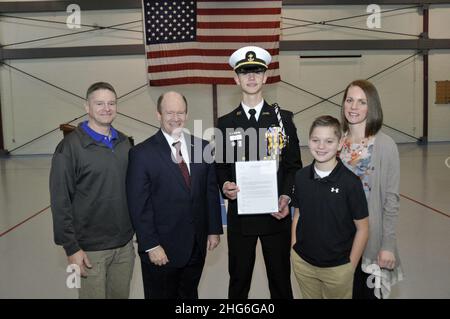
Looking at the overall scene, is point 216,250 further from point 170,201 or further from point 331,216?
point 331,216

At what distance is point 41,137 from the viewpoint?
12953 millimetres

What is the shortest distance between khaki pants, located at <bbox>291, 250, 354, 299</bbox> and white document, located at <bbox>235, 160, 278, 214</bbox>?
1.03ft

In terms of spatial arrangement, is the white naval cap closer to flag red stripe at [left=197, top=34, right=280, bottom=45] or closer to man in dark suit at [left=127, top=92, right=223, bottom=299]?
man in dark suit at [left=127, top=92, right=223, bottom=299]

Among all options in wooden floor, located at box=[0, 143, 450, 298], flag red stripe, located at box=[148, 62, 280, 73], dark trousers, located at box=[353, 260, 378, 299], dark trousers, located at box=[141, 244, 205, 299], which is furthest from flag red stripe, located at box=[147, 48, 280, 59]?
dark trousers, located at box=[353, 260, 378, 299]

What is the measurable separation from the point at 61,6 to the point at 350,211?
12525mm

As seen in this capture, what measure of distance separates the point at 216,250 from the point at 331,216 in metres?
2.59

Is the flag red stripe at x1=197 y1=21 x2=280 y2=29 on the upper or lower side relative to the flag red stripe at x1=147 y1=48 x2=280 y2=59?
upper

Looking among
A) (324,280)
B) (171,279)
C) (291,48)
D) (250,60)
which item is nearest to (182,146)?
(250,60)

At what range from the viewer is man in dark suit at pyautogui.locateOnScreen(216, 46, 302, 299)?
258 centimetres

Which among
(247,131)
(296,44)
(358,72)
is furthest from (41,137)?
(247,131)

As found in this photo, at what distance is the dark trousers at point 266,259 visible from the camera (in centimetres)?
265

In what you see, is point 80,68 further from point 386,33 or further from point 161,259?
point 161,259

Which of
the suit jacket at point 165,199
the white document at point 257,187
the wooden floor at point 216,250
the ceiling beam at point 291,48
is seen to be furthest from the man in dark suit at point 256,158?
the ceiling beam at point 291,48

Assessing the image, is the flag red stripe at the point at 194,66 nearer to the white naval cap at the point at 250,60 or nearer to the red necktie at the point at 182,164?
the white naval cap at the point at 250,60
